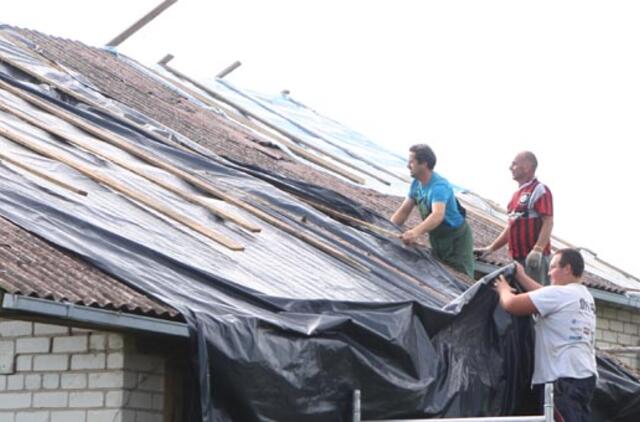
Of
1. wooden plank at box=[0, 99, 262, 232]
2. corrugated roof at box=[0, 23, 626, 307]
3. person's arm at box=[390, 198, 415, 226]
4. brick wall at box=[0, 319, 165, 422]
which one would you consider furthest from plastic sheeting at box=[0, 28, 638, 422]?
corrugated roof at box=[0, 23, 626, 307]

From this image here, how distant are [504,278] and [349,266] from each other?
4.19ft

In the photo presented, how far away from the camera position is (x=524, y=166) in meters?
11.4

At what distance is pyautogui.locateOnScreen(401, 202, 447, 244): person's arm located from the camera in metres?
11.5

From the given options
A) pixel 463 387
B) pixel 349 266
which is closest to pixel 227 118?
pixel 349 266

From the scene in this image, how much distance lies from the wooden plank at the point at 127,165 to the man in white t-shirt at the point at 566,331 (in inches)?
86.0

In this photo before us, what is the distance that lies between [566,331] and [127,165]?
148 inches

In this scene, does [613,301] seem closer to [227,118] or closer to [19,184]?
[227,118]

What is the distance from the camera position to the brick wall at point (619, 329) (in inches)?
580

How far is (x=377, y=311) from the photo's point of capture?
9375 millimetres

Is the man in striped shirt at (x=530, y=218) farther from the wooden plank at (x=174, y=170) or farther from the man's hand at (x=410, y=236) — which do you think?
the wooden plank at (x=174, y=170)

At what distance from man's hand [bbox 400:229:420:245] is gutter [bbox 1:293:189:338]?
3836mm

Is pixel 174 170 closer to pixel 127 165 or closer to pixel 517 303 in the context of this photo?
pixel 127 165

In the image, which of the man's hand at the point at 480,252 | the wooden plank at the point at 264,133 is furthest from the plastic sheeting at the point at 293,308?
the wooden plank at the point at 264,133

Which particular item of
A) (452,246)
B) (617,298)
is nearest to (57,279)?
(452,246)
